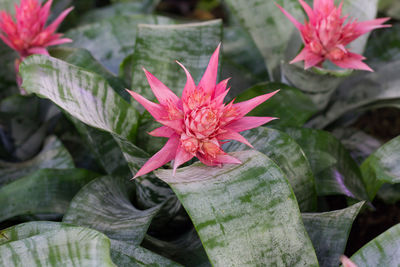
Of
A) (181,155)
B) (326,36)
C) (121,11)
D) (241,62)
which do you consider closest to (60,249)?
(181,155)

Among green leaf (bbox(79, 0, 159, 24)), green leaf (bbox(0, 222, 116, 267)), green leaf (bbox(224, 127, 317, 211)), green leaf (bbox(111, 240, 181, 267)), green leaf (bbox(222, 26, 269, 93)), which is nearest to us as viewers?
green leaf (bbox(0, 222, 116, 267))

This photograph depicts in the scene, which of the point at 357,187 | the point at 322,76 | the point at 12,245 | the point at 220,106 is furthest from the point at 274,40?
the point at 12,245

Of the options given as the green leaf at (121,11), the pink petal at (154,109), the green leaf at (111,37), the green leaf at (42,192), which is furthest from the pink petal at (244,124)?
the green leaf at (121,11)

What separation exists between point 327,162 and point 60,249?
2.02 feet

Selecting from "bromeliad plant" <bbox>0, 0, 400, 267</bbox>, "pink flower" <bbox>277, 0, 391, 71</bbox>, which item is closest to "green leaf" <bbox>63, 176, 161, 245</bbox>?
"bromeliad plant" <bbox>0, 0, 400, 267</bbox>

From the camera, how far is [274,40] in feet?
3.74

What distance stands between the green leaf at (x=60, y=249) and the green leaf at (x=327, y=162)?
0.52 m

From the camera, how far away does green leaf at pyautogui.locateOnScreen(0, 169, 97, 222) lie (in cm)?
93

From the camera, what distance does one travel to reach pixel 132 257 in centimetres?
73

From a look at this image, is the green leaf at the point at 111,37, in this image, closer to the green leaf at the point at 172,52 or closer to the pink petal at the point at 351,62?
the green leaf at the point at 172,52

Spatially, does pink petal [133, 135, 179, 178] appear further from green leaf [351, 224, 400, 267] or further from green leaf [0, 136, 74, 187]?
green leaf [0, 136, 74, 187]

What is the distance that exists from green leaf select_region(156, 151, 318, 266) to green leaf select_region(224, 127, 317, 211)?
13 centimetres

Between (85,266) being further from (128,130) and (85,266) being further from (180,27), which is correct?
(180,27)

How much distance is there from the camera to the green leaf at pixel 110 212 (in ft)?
2.65
